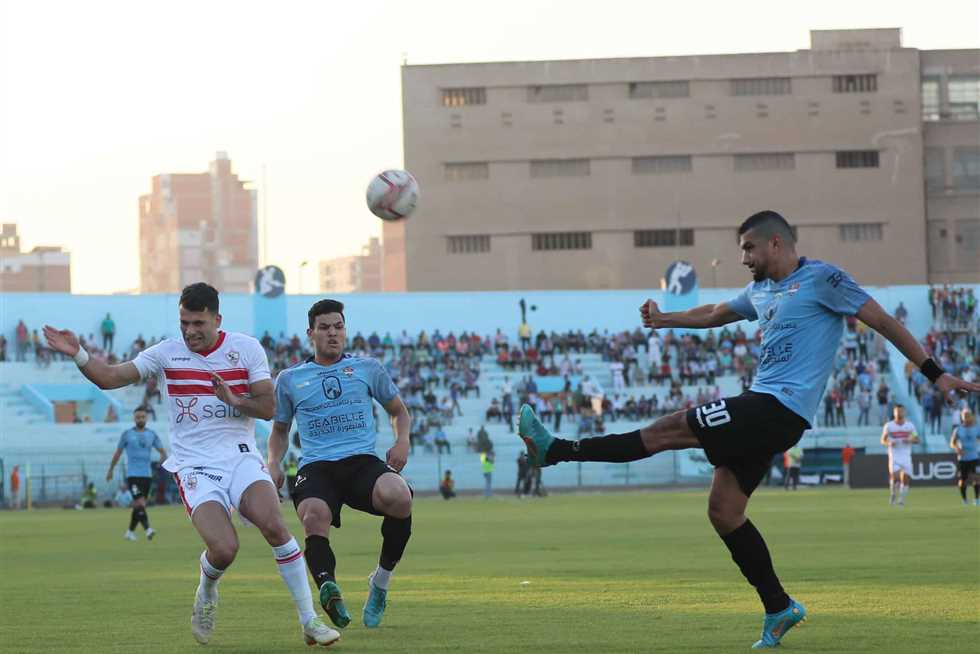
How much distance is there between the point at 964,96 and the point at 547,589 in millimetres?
93656

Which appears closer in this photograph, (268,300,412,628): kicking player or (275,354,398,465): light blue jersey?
(268,300,412,628): kicking player

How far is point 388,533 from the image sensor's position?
38.7 feet

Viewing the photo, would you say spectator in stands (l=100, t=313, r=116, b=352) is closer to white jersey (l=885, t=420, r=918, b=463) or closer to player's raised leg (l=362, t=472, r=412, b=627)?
white jersey (l=885, t=420, r=918, b=463)

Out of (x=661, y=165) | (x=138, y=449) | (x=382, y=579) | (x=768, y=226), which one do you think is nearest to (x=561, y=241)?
(x=661, y=165)

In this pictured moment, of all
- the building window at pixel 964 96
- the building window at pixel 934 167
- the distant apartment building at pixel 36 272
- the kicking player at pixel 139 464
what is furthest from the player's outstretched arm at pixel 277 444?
the distant apartment building at pixel 36 272

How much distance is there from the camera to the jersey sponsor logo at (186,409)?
10.5m

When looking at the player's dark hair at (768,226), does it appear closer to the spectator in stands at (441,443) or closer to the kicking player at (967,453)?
the kicking player at (967,453)

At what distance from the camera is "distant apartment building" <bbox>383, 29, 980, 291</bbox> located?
322 feet

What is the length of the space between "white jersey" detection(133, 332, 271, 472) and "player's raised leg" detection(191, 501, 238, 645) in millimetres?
318

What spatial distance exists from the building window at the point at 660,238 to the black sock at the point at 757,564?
3505 inches

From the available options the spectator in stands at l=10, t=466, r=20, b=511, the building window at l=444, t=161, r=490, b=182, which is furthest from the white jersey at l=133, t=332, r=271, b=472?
the building window at l=444, t=161, r=490, b=182

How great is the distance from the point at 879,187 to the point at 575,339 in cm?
3946

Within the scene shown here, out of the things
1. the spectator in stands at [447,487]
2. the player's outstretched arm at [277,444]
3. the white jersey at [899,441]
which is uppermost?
the player's outstretched arm at [277,444]

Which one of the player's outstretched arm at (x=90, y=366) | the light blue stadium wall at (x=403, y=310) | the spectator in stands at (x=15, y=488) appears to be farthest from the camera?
the light blue stadium wall at (x=403, y=310)
